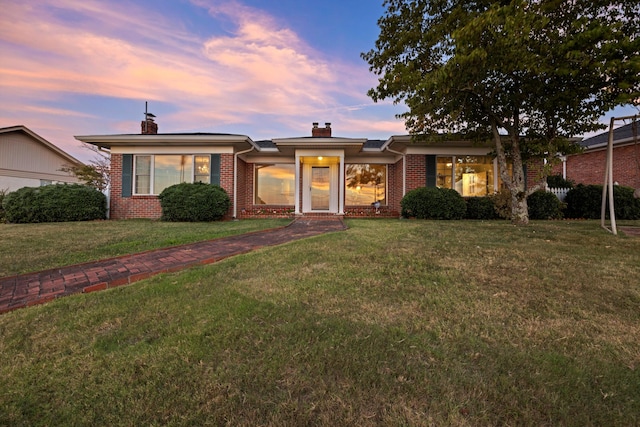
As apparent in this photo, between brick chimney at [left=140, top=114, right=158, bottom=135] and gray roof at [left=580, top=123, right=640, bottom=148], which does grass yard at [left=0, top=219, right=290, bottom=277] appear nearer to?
brick chimney at [left=140, top=114, right=158, bottom=135]

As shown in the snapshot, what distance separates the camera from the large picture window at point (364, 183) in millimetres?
12750

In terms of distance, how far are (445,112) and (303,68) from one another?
6.47m

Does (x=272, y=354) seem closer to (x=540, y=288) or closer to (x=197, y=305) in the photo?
(x=197, y=305)

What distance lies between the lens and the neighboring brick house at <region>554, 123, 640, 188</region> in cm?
1243

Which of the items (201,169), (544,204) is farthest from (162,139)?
(544,204)

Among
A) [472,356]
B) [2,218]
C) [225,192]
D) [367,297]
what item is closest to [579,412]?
[472,356]

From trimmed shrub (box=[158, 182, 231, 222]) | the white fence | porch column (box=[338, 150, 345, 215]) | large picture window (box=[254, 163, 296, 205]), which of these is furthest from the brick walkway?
the white fence

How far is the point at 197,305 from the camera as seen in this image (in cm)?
246

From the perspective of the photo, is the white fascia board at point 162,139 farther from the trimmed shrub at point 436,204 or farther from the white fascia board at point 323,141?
the trimmed shrub at point 436,204

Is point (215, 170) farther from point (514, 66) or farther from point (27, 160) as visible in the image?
point (27, 160)

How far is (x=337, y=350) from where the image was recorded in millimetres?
1737

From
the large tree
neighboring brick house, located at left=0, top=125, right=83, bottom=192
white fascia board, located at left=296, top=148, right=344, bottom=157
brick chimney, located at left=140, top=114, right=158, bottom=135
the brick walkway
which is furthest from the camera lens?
neighboring brick house, located at left=0, top=125, right=83, bottom=192

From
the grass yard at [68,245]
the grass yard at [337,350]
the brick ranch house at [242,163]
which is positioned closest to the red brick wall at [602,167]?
the brick ranch house at [242,163]

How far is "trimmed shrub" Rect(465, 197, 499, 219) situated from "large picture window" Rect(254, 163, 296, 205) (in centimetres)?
710
